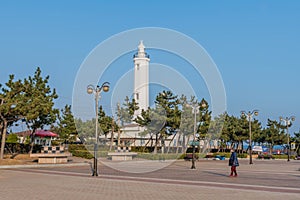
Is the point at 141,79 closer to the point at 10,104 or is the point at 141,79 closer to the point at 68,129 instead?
the point at 68,129

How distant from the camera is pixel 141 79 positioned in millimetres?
56906

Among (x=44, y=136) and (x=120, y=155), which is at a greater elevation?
(x=44, y=136)

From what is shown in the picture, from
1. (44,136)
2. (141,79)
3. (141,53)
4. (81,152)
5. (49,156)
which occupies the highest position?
(141,53)

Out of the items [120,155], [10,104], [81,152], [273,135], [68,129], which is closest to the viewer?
[10,104]

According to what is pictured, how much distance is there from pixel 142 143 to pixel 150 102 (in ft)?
26.4

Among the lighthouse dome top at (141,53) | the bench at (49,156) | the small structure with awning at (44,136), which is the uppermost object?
the lighthouse dome top at (141,53)

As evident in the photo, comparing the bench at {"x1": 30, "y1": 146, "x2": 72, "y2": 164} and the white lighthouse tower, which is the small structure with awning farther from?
the bench at {"x1": 30, "y1": 146, "x2": 72, "y2": 164}

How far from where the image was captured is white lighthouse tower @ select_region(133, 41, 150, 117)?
5353 cm

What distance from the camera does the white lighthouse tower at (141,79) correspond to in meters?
53.5

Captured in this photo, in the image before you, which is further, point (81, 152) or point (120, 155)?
point (81, 152)

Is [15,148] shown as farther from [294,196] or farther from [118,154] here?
[294,196]

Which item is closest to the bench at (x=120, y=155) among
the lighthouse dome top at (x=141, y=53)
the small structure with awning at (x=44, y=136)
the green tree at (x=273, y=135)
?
the small structure with awning at (x=44, y=136)

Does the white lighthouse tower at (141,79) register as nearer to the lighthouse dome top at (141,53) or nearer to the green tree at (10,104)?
the lighthouse dome top at (141,53)

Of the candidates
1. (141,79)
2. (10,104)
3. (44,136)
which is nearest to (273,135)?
(141,79)
